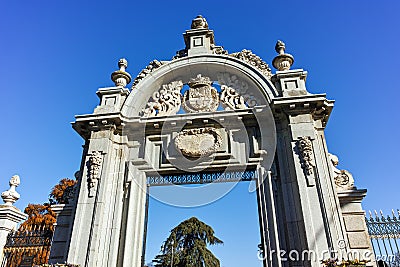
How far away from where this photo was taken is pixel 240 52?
817cm

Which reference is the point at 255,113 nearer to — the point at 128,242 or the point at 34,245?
the point at 128,242

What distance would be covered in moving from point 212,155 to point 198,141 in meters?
0.50

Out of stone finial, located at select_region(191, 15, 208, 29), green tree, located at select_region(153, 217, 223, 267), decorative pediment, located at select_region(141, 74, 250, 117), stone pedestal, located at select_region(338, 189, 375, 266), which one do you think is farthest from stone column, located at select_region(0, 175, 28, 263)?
green tree, located at select_region(153, 217, 223, 267)

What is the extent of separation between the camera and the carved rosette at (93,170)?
A: 6.66 metres

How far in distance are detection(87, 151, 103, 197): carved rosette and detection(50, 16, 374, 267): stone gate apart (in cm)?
2

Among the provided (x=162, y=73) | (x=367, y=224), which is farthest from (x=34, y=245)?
(x=367, y=224)

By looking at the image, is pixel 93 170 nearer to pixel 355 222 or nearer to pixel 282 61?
pixel 282 61

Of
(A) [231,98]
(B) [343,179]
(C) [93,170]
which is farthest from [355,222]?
(C) [93,170]

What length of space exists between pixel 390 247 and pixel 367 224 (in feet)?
1.97

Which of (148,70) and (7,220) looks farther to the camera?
(148,70)

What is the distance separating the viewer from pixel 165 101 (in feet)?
26.1

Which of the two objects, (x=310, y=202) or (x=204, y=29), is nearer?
(x=310, y=202)

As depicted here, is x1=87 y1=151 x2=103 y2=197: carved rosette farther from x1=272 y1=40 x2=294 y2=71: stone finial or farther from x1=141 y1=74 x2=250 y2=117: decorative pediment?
x1=272 y1=40 x2=294 y2=71: stone finial

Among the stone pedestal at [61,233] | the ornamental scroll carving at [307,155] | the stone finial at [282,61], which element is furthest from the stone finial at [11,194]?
the stone finial at [282,61]
